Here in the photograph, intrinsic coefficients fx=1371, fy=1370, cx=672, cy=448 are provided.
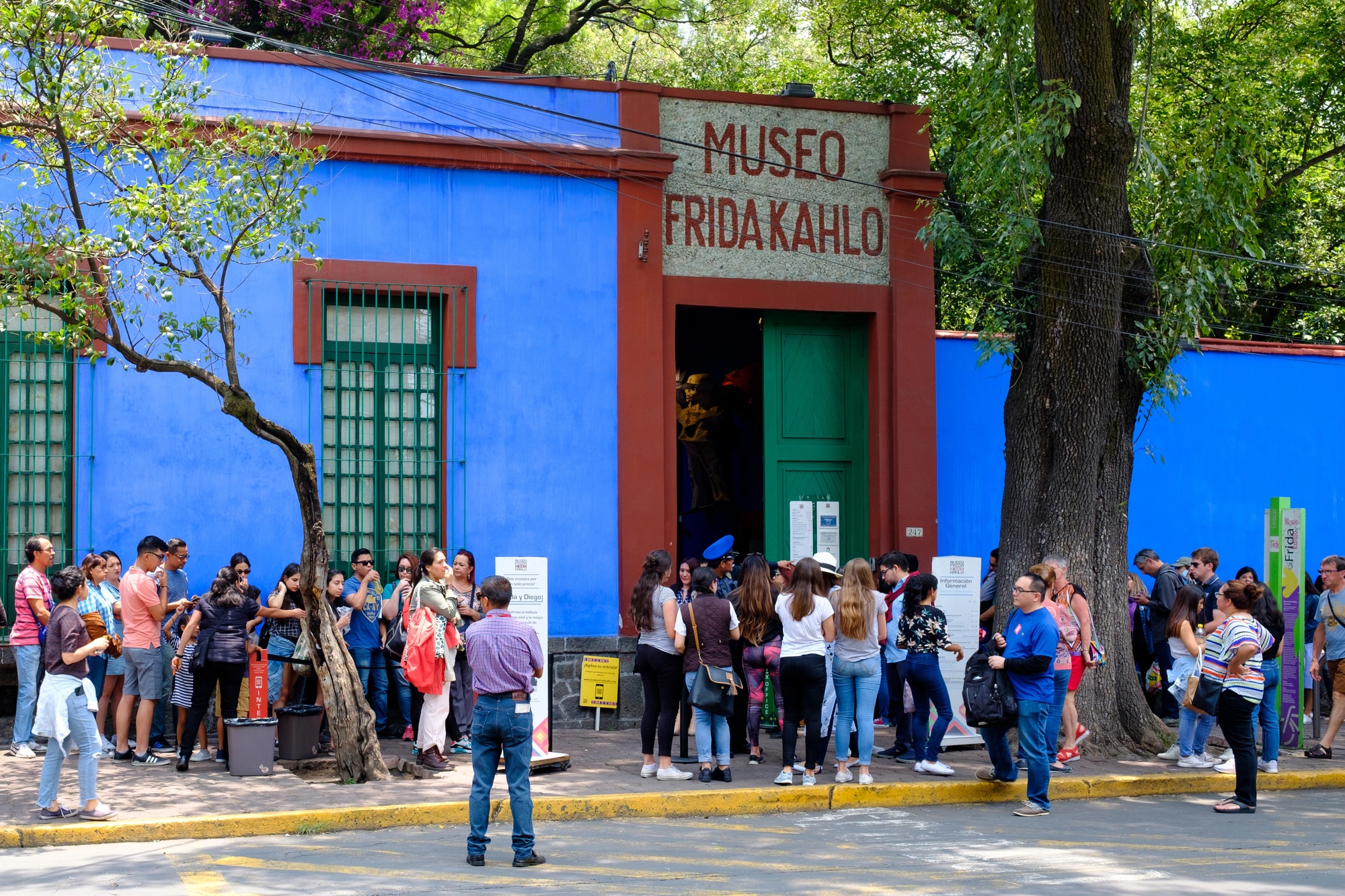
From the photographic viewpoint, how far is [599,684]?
13305 mm

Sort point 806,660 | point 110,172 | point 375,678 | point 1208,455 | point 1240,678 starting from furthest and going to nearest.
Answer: point 1208,455 < point 375,678 < point 110,172 < point 806,660 < point 1240,678

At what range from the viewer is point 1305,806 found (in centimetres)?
1030

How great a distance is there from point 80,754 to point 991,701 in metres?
6.12

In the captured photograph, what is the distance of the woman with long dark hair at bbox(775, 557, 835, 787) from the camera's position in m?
10.1

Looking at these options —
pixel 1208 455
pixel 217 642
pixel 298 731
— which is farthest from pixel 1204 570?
pixel 217 642

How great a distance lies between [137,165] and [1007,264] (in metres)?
8.30

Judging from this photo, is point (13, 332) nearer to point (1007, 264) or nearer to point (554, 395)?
point (554, 395)

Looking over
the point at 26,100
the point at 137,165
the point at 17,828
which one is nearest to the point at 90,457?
the point at 137,165

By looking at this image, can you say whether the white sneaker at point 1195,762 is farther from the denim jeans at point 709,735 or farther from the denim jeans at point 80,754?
the denim jeans at point 80,754

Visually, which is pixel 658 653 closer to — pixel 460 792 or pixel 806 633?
pixel 806 633

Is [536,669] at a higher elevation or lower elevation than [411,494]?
lower

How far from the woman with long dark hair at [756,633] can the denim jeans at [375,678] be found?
10.5ft

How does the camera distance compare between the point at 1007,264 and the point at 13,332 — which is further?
the point at 1007,264

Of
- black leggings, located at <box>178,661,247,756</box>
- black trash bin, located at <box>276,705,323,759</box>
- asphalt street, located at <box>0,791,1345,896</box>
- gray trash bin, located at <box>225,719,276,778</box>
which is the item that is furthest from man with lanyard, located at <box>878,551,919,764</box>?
black leggings, located at <box>178,661,247,756</box>
